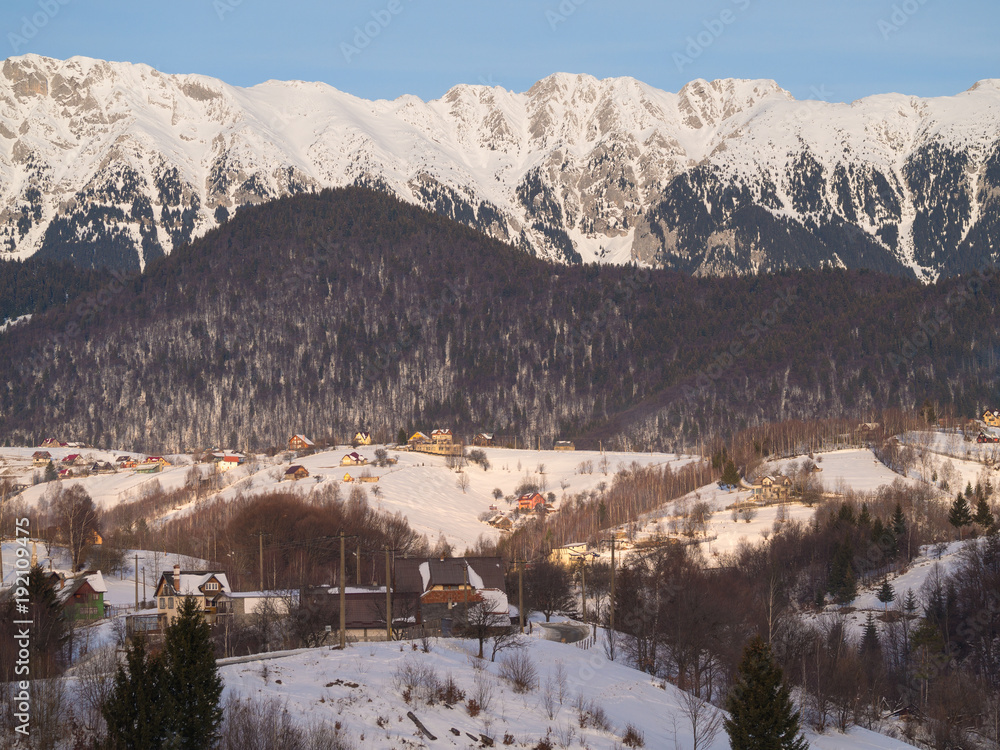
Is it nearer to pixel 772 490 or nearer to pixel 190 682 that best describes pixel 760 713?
pixel 190 682

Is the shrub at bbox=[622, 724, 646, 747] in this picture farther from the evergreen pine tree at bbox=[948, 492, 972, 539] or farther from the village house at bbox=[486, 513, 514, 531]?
the village house at bbox=[486, 513, 514, 531]

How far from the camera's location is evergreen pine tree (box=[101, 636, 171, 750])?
33.8m

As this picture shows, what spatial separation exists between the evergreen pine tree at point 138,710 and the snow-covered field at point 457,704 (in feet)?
27.0

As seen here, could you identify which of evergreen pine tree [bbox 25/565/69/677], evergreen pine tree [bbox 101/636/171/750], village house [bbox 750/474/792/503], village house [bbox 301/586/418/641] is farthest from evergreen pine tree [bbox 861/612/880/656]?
village house [bbox 750/474/792/503]

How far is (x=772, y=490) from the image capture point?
589 feet

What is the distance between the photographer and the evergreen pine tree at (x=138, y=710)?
33.8 meters

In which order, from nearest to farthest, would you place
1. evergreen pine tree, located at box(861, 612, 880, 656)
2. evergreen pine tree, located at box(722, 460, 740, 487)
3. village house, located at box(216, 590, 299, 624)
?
village house, located at box(216, 590, 299, 624)
evergreen pine tree, located at box(861, 612, 880, 656)
evergreen pine tree, located at box(722, 460, 740, 487)

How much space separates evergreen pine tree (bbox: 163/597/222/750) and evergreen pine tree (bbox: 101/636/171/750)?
1.05 feet

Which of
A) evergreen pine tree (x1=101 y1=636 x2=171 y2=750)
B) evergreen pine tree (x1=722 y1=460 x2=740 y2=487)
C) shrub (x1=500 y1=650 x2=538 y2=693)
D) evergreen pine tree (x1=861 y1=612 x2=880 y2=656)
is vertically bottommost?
evergreen pine tree (x1=861 y1=612 x2=880 y2=656)

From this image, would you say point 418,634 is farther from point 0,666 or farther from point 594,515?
point 594,515

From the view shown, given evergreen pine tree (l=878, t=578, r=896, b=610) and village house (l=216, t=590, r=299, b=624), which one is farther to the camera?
evergreen pine tree (l=878, t=578, r=896, b=610)

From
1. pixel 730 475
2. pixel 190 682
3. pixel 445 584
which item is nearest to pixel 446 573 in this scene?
pixel 445 584

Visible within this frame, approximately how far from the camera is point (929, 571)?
11762cm

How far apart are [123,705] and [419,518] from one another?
5866 inches
